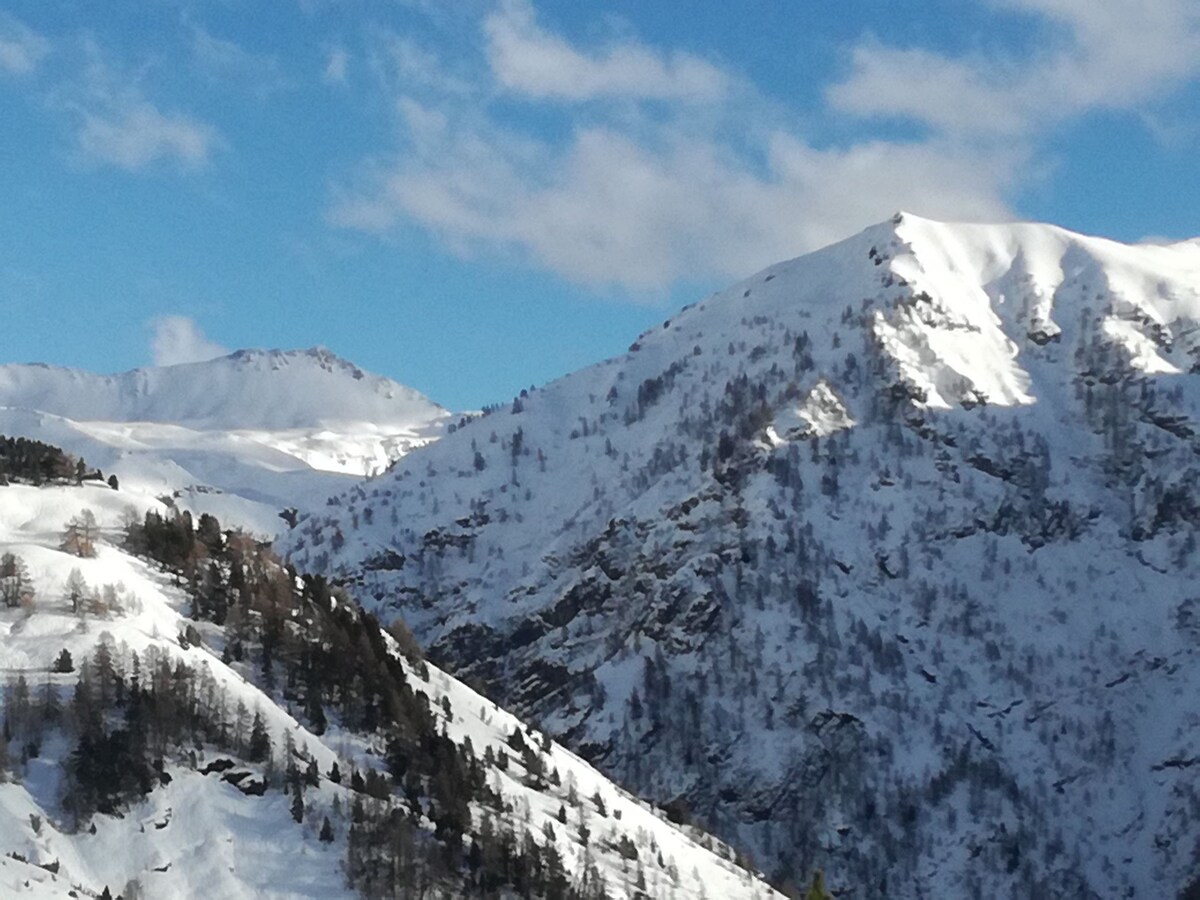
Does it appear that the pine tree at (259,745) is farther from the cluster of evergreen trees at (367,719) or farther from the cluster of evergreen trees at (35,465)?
the cluster of evergreen trees at (35,465)

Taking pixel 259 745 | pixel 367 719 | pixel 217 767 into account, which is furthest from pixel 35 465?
pixel 217 767

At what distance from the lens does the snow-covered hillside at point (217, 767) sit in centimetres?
11969

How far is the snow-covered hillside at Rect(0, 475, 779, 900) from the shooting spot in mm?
119688

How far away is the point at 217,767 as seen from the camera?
12812 centimetres

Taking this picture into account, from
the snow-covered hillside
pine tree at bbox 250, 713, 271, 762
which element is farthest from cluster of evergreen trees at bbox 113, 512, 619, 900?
pine tree at bbox 250, 713, 271, 762

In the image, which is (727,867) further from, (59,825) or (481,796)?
(59,825)

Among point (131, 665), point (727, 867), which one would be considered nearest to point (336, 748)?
point (131, 665)

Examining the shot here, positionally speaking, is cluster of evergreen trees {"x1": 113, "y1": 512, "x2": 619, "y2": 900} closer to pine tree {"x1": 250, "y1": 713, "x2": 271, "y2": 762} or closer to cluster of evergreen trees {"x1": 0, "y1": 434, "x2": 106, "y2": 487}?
pine tree {"x1": 250, "y1": 713, "x2": 271, "y2": 762}

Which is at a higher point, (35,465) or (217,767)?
(35,465)

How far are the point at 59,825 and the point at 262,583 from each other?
156 ft

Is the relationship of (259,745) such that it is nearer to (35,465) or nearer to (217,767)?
(217,767)

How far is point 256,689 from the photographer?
142 m

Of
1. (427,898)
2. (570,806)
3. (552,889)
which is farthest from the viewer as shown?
(570,806)

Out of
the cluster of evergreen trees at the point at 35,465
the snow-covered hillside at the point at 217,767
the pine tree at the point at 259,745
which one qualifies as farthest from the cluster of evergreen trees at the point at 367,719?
the cluster of evergreen trees at the point at 35,465
